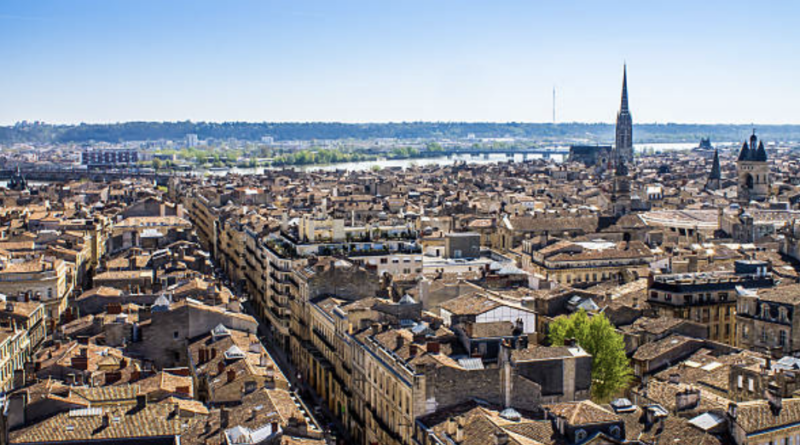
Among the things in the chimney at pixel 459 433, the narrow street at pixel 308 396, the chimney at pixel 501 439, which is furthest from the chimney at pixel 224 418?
the chimney at pixel 501 439

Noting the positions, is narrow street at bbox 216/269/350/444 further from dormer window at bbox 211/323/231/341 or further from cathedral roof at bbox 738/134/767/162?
cathedral roof at bbox 738/134/767/162

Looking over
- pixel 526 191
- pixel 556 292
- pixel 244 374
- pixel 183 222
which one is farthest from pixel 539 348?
pixel 526 191

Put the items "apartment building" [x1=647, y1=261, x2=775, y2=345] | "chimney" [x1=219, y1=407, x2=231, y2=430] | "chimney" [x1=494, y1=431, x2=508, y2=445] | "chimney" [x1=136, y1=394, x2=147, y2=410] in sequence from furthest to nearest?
1. "apartment building" [x1=647, y1=261, x2=775, y2=345]
2. "chimney" [x1=136, y1=394, x2=147, y2=410]
3. "chimney" [x1=219, y1=407, x2=231, y2=430]
4. "chimney" [x1=494, y1=431, x2=508, y2=445]

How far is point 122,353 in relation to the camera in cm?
5241

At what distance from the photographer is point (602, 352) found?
48.8 metres

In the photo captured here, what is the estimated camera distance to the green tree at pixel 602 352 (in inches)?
1901

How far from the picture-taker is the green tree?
4828 centimetres

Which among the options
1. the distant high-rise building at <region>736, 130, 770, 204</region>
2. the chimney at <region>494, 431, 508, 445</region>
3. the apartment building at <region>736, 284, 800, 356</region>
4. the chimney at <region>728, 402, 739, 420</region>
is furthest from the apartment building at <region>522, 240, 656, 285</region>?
the distant high-rise building at <region>736, 130, 770, 204</region>

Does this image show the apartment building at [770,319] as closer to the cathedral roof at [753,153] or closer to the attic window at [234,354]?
the attic window at [234,354]

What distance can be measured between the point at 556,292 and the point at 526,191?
127025mm

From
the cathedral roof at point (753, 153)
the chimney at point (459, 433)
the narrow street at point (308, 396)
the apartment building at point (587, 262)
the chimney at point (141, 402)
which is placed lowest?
the narrow street at point (308, 396)

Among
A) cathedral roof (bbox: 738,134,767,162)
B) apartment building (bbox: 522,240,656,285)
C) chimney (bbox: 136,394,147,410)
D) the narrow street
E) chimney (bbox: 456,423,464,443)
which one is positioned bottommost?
the narrow street

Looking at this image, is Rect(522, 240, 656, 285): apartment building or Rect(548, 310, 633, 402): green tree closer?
Rect(548, 310, 633, 402): green tree

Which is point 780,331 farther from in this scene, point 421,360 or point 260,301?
point 260,301
